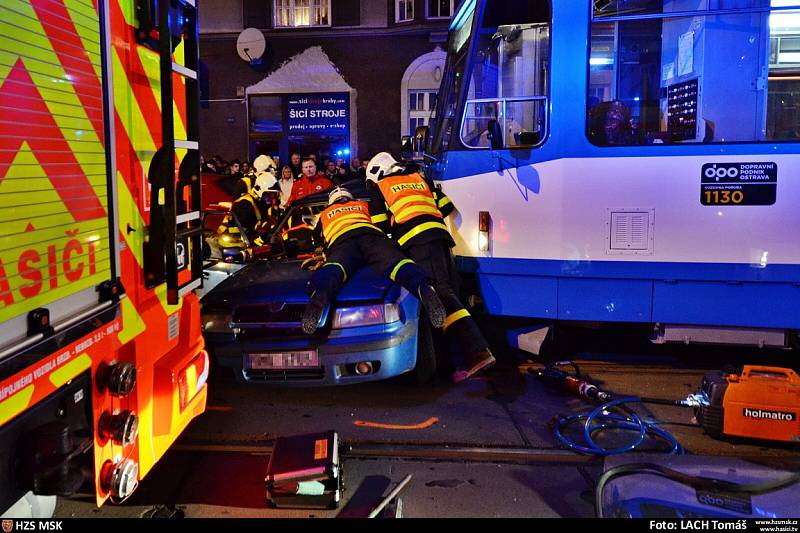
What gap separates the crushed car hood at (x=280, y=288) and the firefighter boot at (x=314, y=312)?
155mm

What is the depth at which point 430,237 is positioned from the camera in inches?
219

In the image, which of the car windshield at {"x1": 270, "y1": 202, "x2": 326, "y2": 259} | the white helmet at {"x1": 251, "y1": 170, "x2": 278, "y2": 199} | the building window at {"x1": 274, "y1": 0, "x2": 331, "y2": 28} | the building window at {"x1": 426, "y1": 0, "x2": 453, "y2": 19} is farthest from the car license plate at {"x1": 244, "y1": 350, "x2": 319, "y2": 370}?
the building window at {"x1": 274, "y1": 0, "x2": 331, "y2": 28}

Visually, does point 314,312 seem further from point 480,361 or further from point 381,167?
point 381,167

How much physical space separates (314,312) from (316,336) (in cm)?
20

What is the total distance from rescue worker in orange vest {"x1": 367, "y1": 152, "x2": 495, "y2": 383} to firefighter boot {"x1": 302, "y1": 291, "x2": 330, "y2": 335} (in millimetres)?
1050

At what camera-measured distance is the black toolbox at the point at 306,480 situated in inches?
135

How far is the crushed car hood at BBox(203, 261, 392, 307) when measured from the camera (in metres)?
4.88

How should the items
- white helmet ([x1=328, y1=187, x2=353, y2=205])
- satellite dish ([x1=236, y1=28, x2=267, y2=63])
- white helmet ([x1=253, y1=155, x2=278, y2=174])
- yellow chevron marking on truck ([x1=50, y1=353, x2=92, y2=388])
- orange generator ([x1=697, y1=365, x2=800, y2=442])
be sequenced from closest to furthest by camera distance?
yellow chevron marking on truck ([x1=50, y1=353, x2=92, y2=388]) → orange generator ([x1=697, y1=365, x2=800, y2=442]) → white helmet ([x1=328, y1=187, x2=353, y2=205]) → white helmet ([x1=253, y1=155, x2=278, y2=174]) → satellite dish ([x1=236, y1=28, x2=267, y2=63])

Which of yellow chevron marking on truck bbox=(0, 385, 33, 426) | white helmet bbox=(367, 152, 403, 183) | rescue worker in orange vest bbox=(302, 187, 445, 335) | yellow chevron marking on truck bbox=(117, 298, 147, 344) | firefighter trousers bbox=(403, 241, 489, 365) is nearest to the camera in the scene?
yellow chevron marking on truck bbox=(0, 385, 33, 426)

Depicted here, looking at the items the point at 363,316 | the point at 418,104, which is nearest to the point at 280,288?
the point at 363,316

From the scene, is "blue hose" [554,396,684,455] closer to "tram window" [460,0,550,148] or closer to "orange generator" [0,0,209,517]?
"tram window" [460,0,550,148]

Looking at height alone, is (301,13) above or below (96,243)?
above

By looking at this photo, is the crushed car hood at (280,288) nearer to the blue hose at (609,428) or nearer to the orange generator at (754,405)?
the blue hose at (609,428)

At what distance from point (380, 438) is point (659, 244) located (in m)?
2.59
